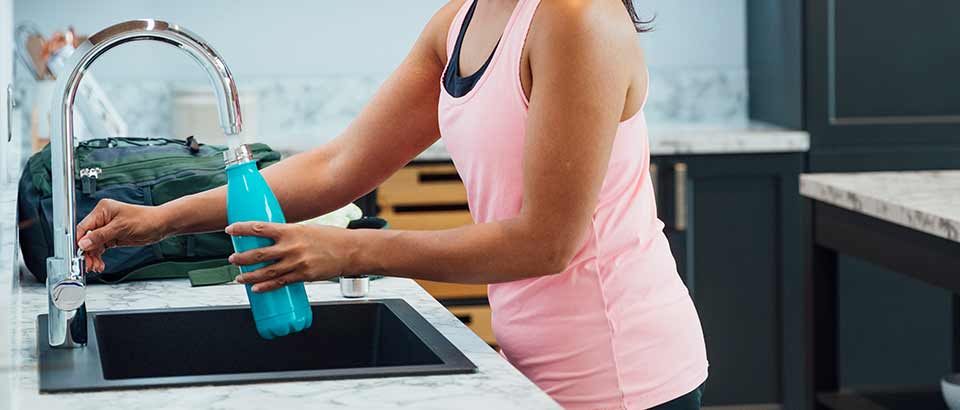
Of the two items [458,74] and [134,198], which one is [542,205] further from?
[134,198]

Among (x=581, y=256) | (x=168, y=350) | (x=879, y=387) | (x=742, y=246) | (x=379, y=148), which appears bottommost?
(x=879, y=387)

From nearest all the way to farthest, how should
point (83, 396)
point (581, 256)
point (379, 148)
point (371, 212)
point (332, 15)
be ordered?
1. point (83, 396)
2. point (581, 256)
3. point (379, 148)
4. point (371, 212)
5. point (332, 15)

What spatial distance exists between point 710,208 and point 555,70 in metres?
2.33

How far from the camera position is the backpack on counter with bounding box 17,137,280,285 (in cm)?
169

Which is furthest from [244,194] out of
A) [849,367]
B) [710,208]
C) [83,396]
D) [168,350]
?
[849,367]

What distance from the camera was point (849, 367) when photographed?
360cm

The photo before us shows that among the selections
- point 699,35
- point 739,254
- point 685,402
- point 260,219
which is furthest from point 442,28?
point 699,35

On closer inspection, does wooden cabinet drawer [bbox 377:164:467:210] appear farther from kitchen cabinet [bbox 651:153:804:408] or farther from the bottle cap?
the bottle cap

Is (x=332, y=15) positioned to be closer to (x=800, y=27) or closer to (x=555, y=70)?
(x=800, y=27)

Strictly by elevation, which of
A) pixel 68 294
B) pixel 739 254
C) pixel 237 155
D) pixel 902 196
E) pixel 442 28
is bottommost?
pixel 739 254

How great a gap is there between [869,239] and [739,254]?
0.93 metres

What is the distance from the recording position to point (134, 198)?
174 centimetres

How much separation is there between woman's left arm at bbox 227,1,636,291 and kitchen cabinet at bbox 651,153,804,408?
222 cm

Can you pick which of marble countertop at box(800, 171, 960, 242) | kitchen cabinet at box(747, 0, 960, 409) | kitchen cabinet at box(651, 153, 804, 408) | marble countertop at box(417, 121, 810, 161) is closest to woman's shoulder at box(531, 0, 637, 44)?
marble countertop at box(800, 171, 960, 242)
